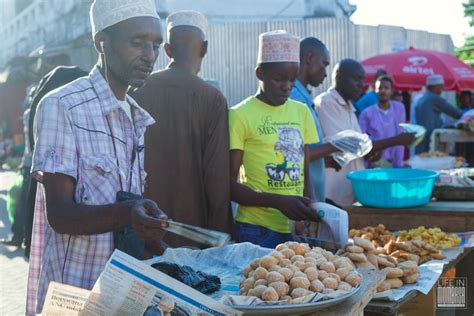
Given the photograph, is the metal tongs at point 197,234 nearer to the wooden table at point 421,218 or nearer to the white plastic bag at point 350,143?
the white plastic bag at point 350,143

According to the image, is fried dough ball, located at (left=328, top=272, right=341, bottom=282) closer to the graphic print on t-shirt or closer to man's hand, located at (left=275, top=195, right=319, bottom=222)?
man's hand, located at (left=275, top=195, right=319, bottom=222)

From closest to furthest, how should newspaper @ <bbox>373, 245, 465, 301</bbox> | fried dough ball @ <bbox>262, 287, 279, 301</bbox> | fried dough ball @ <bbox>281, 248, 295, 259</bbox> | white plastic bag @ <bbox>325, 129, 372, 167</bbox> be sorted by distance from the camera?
fried dough ball @ <bbox>262, 287, 279, 301</bbox> < fried dough ball @ <bbox>281, 248, 295, 259</bbox> < newspaper @ <bbox>373, 245, 465, 301</bbox> < white plastic bag @ <bbox>325, 129, 372, 167</bbox>

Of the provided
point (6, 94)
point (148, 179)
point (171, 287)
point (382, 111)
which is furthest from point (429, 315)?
point (6, 94)

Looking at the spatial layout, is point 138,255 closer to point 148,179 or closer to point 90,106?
point 90,106

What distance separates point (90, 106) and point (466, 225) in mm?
2797

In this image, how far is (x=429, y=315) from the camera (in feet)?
9.90

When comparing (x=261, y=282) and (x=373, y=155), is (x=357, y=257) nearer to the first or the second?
(x=261, y=282)

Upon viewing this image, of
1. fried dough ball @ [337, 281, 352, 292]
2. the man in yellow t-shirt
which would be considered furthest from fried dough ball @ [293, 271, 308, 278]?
the man in yellow t-shirt

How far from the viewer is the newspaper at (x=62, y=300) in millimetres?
1672

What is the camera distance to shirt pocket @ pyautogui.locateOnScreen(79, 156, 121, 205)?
78.3 inches

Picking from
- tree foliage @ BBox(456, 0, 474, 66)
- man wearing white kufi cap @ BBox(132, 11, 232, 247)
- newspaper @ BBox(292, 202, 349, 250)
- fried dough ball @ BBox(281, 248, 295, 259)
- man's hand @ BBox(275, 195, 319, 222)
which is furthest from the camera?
tree foliage @ BBox(456, 0, 474, 66)

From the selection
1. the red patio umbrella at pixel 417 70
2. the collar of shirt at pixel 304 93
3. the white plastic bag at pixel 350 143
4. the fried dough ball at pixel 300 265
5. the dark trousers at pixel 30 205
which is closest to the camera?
the fried dough ball at pixel 300 265

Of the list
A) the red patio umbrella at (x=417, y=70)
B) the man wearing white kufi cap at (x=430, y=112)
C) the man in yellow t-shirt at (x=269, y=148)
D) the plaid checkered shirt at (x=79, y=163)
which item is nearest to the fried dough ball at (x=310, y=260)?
the plaid checkered shirt at (x=79, y=163)

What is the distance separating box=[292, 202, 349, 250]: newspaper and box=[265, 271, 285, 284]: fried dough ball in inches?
34.5
